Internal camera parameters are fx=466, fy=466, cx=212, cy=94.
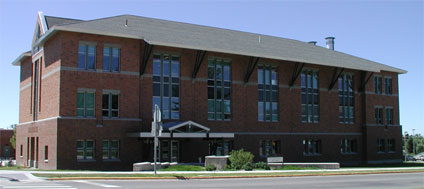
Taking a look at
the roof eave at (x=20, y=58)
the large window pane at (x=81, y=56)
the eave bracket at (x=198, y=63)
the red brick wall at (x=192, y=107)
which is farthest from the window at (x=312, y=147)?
the roof eave at (x=20, y=58)

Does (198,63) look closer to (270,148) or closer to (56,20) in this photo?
(270,148)

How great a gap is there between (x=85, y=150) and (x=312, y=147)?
22.0m

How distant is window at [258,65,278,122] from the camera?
41.0m

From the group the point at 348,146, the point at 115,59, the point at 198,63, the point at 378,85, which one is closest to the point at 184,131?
the point at 198,63

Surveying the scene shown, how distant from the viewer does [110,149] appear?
32375mm

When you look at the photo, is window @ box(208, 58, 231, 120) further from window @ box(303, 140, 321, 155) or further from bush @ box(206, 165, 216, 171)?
bush @ box(206, 165, 216, 171)

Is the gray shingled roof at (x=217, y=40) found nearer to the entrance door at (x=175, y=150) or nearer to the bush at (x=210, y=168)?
the entrance door at (x=175, y=150)

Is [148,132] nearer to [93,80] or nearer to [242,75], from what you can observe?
[93,80]

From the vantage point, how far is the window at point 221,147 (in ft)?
122

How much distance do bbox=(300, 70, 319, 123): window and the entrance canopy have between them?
11410 millimetres

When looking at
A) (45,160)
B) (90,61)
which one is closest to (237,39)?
(90,61)

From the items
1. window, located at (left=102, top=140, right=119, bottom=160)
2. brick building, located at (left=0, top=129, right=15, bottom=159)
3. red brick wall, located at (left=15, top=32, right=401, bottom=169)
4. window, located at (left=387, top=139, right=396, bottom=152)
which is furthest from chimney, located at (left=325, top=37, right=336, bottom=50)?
brick building, located at (left=0, top=129, right=15, bottom=159)

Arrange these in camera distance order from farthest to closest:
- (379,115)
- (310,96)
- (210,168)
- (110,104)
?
(379,115) < (310,96) < (110,104) < (210,168)

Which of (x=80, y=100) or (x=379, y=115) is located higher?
(x=80, y=100)
